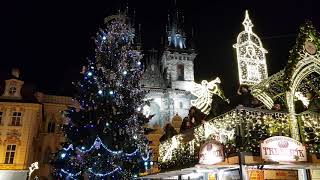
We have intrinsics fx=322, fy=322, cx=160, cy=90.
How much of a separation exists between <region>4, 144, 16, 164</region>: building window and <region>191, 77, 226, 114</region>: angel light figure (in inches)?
840

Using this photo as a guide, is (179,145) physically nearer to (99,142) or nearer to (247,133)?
(99,142)

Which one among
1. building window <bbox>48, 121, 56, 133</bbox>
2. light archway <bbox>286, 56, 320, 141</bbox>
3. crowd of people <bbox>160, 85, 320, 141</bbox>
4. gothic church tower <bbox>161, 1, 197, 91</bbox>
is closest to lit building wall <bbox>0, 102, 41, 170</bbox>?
building window <bbox>48, 121, 56, 133</bbox>

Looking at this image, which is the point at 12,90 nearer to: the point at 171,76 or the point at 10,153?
the point at 10,153

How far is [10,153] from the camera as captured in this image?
29.7m

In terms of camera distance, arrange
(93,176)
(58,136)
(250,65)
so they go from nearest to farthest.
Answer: (250,65), (93,176), (58,136)

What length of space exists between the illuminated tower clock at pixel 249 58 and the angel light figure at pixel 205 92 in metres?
1.23

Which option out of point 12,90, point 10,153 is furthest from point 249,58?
point 12,90

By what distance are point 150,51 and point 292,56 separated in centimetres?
5158

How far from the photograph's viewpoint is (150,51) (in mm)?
63062

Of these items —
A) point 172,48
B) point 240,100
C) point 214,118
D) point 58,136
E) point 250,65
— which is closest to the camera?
point 240,100

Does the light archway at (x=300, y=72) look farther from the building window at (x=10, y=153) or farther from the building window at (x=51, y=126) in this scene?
the building window at (x=51, y=126)

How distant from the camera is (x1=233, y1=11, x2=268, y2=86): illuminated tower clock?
14609mm

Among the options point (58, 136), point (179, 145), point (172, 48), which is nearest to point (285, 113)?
point (179, 145)

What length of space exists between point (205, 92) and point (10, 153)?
888 inches
